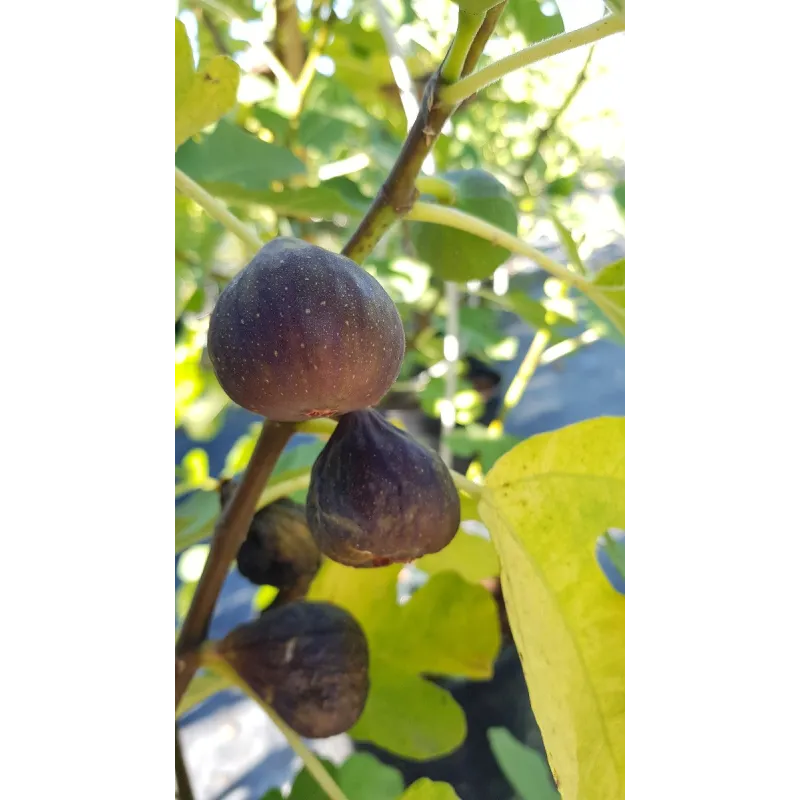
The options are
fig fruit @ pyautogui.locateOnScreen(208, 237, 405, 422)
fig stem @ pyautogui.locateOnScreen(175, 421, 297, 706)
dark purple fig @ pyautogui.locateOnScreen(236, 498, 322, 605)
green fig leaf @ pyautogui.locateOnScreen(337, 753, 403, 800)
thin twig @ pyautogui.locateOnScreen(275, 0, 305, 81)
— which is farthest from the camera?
thin twig @ pyautogui.locateOnScreen(275, 0, 305, 81)

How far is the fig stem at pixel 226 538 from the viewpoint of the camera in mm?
353

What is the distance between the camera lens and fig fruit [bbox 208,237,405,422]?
0.83ft

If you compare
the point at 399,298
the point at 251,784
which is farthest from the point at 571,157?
the point at 251,784

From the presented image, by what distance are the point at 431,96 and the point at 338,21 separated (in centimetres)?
87

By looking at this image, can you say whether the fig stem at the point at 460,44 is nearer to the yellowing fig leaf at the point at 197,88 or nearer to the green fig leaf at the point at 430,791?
the yellowing fig leaf at the point at 197,88

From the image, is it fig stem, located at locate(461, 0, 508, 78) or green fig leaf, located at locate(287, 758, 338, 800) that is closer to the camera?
fig stem, located at locate(461, 0, 508, 78)

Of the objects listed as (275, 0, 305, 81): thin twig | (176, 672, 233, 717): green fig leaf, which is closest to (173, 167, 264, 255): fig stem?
(176, 672, 233, 717): green fig leaf

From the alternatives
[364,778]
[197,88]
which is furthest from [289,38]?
[364,778]

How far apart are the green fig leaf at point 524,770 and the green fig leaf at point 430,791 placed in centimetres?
32

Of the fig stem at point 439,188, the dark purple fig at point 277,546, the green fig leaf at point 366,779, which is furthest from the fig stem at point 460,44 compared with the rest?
the green fig leaf at point 366,779

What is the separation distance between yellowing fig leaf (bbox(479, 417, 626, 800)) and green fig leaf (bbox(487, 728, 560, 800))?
0.38 m

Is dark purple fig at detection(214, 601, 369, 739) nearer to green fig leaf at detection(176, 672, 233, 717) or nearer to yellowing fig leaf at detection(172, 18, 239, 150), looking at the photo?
green fig leaf at detection(176, 672, 233, 717)

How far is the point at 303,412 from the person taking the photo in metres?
0.27

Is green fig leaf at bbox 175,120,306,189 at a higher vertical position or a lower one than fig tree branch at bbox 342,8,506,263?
lower
